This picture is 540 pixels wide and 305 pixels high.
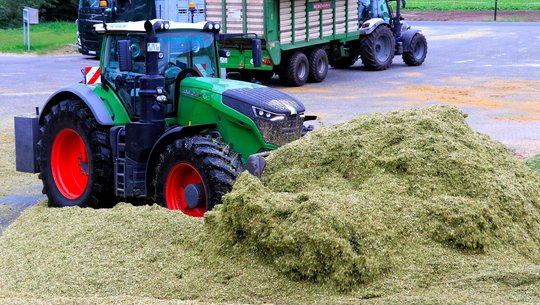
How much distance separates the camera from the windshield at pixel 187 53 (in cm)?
974

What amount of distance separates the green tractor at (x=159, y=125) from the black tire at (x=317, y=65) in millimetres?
12428

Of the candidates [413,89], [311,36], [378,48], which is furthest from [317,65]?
[378,48]

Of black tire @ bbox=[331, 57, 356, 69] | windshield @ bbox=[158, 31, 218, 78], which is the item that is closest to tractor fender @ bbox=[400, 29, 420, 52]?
black tire @ bbox=[331, 57, 356, 69]

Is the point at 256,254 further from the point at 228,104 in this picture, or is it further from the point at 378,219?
the point at 228,104

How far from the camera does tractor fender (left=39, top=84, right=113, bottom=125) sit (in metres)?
9.83

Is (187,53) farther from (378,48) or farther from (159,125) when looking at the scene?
(378,48)

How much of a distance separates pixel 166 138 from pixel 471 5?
50992 mm

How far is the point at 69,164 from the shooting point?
1066cm

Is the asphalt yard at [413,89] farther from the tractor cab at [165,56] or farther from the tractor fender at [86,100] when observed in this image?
the tractor cab at [165,56]

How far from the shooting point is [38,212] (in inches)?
391

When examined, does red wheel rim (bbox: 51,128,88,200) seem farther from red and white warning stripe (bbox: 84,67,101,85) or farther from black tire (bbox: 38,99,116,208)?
red and white warning stripe (bbox: 84,67,101,85)

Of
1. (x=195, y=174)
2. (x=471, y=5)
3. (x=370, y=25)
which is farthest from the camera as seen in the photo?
(x=471, y=5)

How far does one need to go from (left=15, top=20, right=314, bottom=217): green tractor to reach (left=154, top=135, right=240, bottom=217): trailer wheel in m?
0.01

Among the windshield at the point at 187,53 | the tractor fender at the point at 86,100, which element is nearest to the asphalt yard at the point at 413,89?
the tractor fender at the point at 86,100
